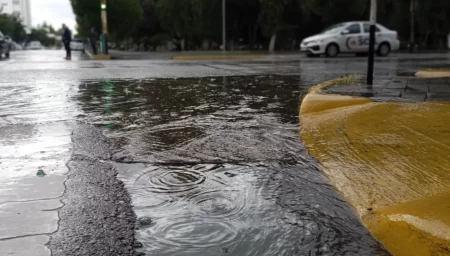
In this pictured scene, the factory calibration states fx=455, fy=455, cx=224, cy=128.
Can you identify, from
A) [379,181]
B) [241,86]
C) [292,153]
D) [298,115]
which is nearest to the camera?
[379,181]

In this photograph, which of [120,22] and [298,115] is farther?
[120,22]

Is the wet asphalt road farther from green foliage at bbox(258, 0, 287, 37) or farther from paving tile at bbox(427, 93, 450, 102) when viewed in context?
green foliage at bbox(258, 0, 287, 37)

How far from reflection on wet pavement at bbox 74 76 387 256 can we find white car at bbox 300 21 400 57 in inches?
614

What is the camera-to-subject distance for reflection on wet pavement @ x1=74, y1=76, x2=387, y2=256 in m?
2.36

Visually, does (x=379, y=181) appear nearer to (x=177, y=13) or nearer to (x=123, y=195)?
(x=123, y=195)

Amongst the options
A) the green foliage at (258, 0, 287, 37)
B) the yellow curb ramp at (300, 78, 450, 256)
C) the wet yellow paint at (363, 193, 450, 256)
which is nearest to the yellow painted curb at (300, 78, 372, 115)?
the yellow curb ramp at (300, 78, 450, 256)

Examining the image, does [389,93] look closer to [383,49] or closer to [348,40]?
[348,40]

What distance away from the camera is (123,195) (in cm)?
297

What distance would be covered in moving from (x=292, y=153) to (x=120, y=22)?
31184 mm

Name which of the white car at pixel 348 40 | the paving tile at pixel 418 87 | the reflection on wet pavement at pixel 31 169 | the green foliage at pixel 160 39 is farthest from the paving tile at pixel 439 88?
the green foliage at pixel 160 39

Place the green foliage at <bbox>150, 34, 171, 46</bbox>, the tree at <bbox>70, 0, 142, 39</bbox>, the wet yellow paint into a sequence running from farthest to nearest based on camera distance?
the green foliage at <bbox>150, 34, 171, 46</bbox> < the tree at <bbox>70, 0, 142, 39</bbox> < the wet yellow paint

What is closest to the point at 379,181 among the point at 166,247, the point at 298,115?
the point at 166,247

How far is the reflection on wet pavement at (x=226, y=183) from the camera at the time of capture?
2.36 m

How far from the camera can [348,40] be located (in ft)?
69.0
